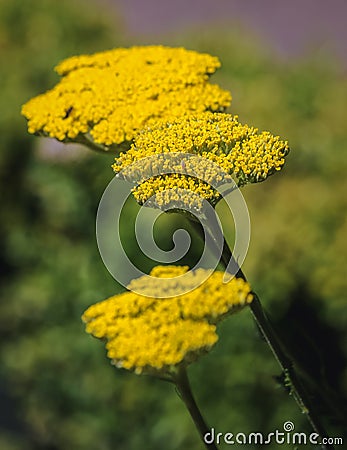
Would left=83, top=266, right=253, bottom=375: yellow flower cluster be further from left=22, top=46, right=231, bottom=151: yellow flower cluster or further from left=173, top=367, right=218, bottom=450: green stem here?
left=22, top=46, right=231, bottom=151: yellow flower cluster

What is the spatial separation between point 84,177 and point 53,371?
0.76 metres

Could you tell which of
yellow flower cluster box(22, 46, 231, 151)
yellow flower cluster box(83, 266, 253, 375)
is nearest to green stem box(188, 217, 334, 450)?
yellow flower cluster box(83, 266, 253, 375)

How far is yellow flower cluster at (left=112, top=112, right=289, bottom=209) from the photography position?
3.30 ft

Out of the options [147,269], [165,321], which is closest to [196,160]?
[165,321]

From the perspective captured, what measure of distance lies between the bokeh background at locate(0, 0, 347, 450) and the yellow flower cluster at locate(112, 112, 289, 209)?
1.53 ft

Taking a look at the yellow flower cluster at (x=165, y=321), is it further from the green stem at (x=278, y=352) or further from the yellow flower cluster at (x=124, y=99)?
the yellow flower cluster at (x=124, y=99)

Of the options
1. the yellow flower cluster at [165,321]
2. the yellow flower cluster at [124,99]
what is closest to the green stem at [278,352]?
the yellow flower cluster at [165,321]

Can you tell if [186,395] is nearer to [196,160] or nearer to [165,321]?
[165,321]

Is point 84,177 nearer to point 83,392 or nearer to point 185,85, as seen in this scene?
point 83,392

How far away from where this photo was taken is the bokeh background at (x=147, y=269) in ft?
7.07

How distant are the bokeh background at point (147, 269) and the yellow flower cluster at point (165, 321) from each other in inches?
16.1

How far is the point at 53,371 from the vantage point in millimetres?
2697

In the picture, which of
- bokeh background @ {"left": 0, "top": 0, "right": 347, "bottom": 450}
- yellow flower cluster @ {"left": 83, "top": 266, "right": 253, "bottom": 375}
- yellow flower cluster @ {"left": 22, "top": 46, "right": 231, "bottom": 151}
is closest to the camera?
yellow flower cluster @ {"left": 83, "top": 266, "right": 253, "bottom": 375}

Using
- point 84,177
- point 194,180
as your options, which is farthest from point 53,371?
point 194,180
